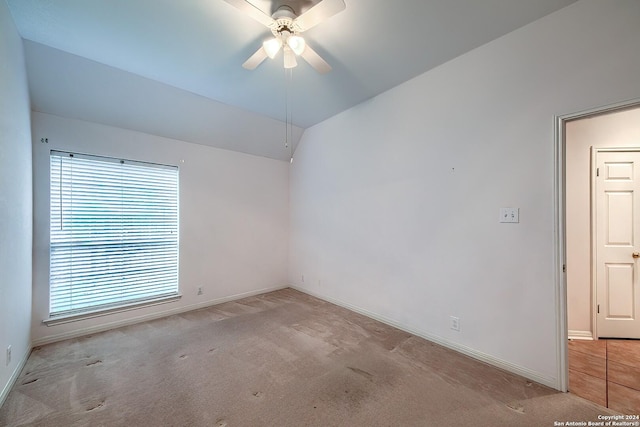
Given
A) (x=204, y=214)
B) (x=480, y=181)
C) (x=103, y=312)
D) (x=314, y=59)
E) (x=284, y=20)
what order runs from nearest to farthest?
1. (x=284, y=20)
2. (x=314, y=59)
3. (x=480, y=181)
4. (x=103, y=312)
5. (x=204, y=214)

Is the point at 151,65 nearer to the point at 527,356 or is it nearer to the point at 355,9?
the point at 355,9

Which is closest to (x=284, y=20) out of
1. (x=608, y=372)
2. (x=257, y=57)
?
(x=257, y=57)

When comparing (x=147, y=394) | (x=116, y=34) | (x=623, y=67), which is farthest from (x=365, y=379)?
(x=116, y=34)

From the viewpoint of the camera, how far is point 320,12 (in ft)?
5.38

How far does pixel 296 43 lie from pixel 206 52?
106 cm

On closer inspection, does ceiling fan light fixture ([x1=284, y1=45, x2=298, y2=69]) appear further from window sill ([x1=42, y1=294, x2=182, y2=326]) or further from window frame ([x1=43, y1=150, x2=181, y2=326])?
window sill ([x1=42, y1=294, x2=182, y2=326])

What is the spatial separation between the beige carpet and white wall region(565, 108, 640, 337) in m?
1.41

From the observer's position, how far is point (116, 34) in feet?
6.83

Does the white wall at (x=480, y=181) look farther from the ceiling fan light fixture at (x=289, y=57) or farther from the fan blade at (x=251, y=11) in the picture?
the fan blade at (x=251, y=11)

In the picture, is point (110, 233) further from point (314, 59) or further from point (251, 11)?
point (314, 59)

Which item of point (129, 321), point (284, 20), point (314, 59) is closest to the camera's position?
point (284, 20)

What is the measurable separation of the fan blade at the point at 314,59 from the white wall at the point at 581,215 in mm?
2821

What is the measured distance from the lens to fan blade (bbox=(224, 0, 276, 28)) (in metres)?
1.56

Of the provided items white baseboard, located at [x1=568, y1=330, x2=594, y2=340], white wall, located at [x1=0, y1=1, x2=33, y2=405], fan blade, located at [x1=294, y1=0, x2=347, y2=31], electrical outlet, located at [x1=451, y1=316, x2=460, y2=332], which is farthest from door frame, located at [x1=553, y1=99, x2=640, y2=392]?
white wall, located at [x1=0, y1=1, x2=33, y2=405]
